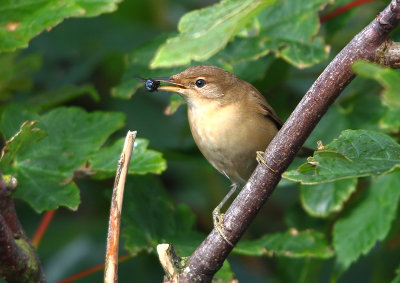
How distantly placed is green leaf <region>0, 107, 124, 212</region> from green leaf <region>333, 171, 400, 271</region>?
1.38 metres

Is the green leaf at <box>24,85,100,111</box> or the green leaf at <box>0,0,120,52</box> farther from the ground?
the green leaf at <box>0,0,120,52</box>

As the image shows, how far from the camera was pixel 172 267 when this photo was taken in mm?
2344

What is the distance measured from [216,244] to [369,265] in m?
2.60

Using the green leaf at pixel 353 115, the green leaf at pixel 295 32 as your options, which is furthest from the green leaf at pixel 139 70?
the green leaf at pixel 353 115

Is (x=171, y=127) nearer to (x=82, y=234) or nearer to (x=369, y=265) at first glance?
(x=82, y=234)

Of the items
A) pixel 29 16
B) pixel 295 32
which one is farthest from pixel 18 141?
pixel 295 32

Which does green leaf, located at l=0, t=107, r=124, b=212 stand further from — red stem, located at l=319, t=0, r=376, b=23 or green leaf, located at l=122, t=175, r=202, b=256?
red stem, located at l=319, t=0, r=376, b=23

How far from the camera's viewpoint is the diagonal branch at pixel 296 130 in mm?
1952

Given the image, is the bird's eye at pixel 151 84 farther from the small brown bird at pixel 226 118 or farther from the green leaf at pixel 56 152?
the green leaf at pixel 56 152

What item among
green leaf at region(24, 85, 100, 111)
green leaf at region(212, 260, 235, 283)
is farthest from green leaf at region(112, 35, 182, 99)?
green leaf at region(212, 260, 235, 283)

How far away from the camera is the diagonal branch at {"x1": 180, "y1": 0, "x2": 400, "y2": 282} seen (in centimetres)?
195

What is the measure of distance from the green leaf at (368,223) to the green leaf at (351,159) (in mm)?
1356

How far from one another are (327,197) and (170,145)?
1344 millimetres

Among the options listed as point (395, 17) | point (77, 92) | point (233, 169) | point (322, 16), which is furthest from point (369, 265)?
point (395, 17)
